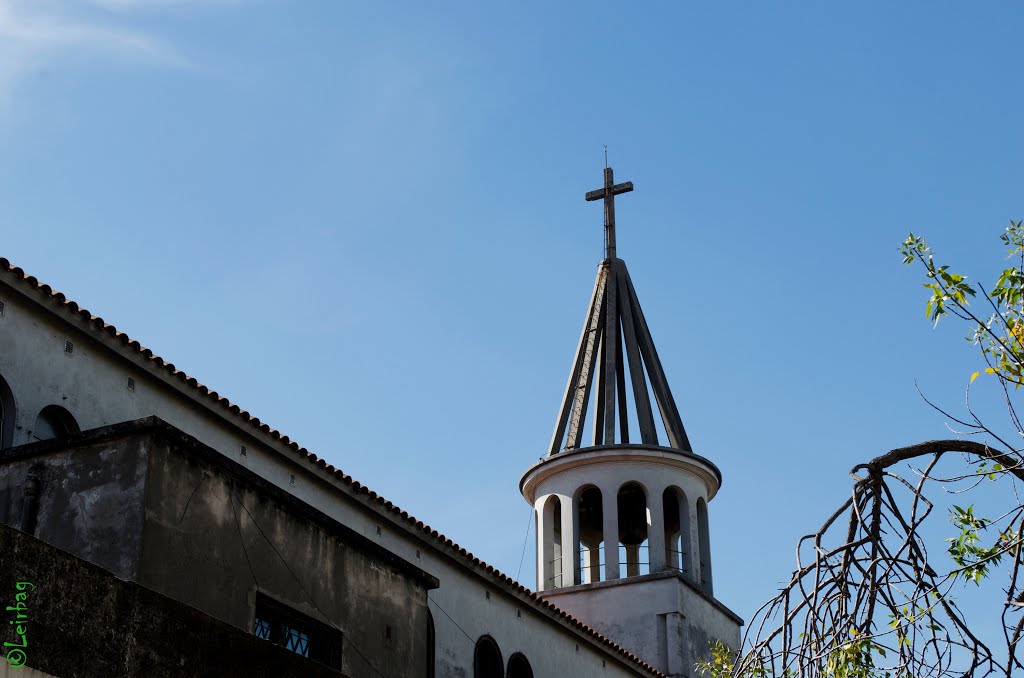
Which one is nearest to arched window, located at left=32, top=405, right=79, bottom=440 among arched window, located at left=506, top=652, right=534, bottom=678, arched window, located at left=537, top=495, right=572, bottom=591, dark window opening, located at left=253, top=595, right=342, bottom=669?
dark window opening, located at left=253, top=595, right=342, bottom=669

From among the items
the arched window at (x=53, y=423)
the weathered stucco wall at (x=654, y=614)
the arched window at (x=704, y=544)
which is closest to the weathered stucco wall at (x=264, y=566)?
the arched window at (x=53, y=423)

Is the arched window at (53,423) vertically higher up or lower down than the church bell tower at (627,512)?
lower down

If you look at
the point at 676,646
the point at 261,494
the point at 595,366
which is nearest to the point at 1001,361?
the point at 261,494

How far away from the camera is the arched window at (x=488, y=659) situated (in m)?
22.7

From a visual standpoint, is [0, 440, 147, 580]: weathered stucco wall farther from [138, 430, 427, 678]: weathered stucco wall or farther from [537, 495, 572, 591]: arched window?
[537, 495, 572, 591]: arched window

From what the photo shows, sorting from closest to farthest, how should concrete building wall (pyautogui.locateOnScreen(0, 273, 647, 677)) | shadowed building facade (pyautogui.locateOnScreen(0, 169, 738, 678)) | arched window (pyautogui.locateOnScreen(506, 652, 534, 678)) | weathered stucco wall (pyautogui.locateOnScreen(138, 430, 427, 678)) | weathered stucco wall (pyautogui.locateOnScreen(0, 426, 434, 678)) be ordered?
shadowed building facade (pyautogui.locateOnScreen(0, 169, 738, 678)), weathered stucco wall (pyautogui.locateOnScreen(0, 426, 434, 678)), weathered stucco wall (pyautogui.locateOnScreen(138, 430, 427, 678)), concrete building wall (pyautogui.locateOnScreen(0, 273, 647, 677)), arched window (pyautogui.locateOnScreen(506, 652, 534, 678))

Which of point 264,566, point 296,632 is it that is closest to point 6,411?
point 264,566

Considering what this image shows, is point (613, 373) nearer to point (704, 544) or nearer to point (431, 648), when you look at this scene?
point (704, 544)

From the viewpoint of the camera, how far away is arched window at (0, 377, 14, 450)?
1641 centimetres

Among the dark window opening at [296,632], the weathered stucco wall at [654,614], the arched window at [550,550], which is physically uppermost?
the arched window at [550,550]

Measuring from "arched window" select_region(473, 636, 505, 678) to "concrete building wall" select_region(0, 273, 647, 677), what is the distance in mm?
175

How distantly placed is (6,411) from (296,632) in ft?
14.2

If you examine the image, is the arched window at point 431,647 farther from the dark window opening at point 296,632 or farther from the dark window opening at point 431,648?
the dark window opening at point 296,632

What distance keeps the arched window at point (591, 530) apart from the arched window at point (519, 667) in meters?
9.86
